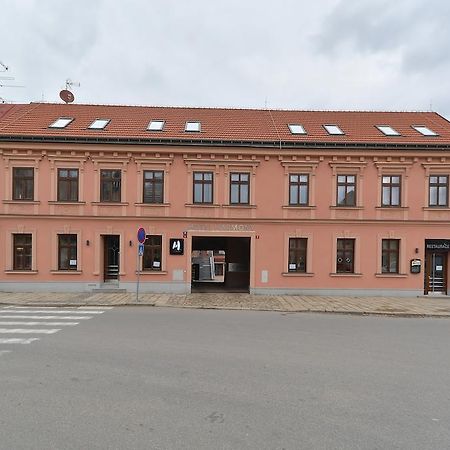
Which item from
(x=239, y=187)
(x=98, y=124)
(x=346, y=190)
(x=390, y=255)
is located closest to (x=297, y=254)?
(x=346, y=190)

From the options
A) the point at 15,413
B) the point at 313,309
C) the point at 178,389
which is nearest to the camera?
the point at 15,413

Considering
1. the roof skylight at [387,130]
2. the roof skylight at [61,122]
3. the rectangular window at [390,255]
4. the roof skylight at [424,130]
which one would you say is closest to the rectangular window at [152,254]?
the roof skylight at [61,122]

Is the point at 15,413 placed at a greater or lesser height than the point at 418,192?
lesser

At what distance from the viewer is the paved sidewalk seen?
12141 mm

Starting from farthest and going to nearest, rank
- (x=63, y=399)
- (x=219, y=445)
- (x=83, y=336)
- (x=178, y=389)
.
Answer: (x=83, y=336)
(x=178, y=389)
(x=63, y=399)
(x=219, y=445)

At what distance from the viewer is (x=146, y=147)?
50.6 ft

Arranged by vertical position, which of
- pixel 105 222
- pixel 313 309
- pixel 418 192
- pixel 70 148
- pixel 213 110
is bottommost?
pixel 313 309

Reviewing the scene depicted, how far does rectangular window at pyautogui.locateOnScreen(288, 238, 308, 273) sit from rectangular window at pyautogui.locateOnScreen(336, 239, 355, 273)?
1577mm

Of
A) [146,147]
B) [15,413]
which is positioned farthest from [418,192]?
[15,413]

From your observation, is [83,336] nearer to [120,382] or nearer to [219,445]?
[120,382]

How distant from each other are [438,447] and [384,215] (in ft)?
44.4

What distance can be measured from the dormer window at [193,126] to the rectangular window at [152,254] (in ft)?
17.9

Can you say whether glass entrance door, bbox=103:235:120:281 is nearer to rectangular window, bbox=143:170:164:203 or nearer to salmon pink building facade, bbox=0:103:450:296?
salmon pink building facade, bbox=0:103:450:296

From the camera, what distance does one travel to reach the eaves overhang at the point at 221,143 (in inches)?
599
